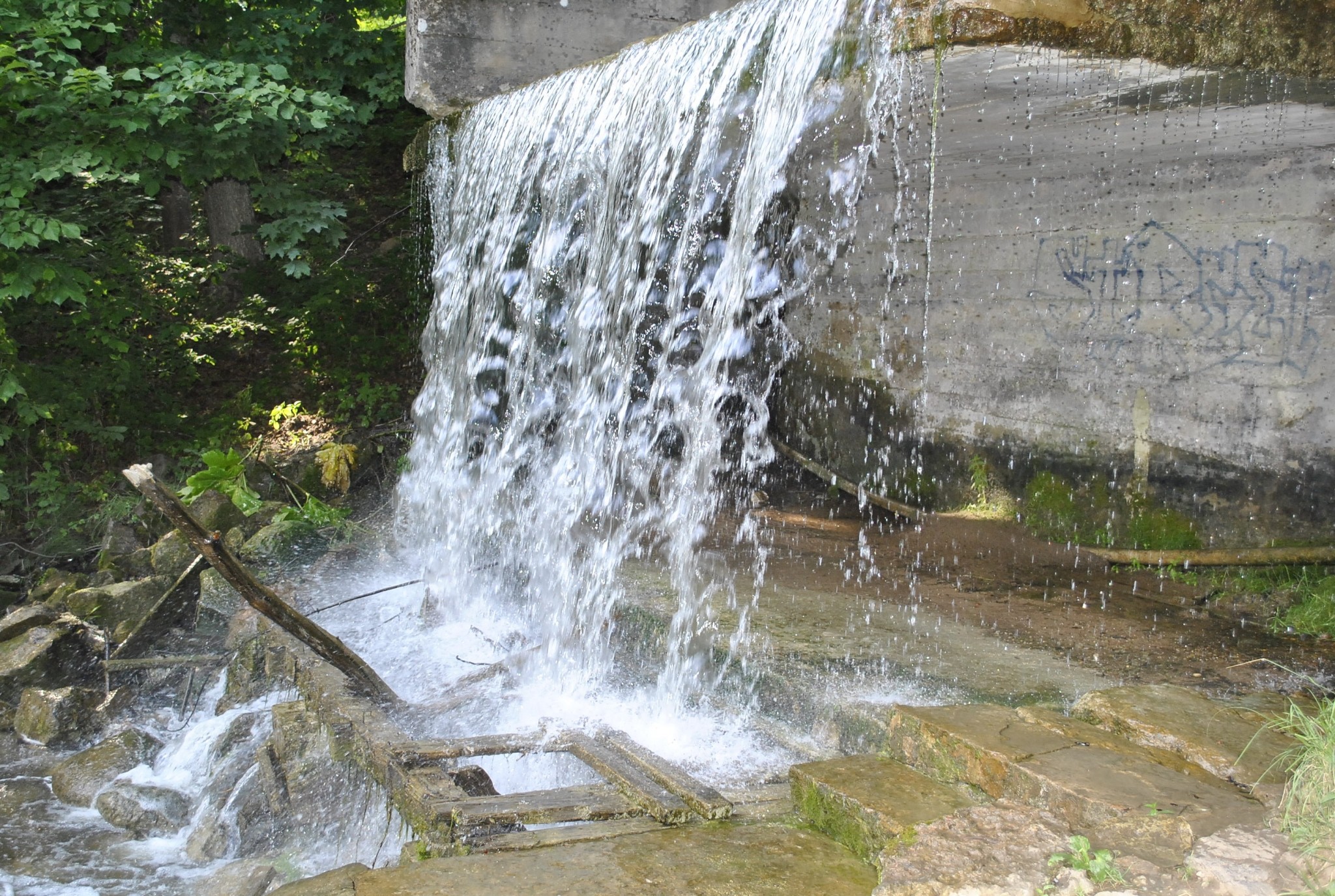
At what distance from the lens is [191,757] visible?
510 centimetres

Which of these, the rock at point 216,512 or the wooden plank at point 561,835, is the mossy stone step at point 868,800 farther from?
the rock at point 216,512

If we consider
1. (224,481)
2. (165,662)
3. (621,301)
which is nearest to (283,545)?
(165,662)

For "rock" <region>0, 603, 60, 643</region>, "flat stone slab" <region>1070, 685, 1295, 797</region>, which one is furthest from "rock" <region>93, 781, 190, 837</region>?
"flat stone slab" <region>1070, 685, 1295, 797</region>

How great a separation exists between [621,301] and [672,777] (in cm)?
389

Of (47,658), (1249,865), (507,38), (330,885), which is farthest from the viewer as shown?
(507,38)

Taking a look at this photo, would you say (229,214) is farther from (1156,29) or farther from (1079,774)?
(1079,774)

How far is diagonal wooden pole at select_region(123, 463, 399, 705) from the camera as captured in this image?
458 centimetres

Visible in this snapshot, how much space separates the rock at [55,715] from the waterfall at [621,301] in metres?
1.99

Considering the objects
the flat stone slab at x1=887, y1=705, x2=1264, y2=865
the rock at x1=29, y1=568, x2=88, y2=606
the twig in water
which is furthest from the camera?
the rock at x1=29, y1=568, x2=88, y2=606

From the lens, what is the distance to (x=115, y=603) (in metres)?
6.85

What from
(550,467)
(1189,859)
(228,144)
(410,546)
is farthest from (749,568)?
(228,144)

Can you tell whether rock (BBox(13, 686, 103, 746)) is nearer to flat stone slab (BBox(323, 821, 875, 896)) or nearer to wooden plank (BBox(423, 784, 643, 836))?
wooden plank (BBox(423, 784, 643, 836))

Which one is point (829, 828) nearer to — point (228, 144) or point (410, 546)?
point (410, 546)

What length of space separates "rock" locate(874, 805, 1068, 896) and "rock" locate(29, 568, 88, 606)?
6895mm
